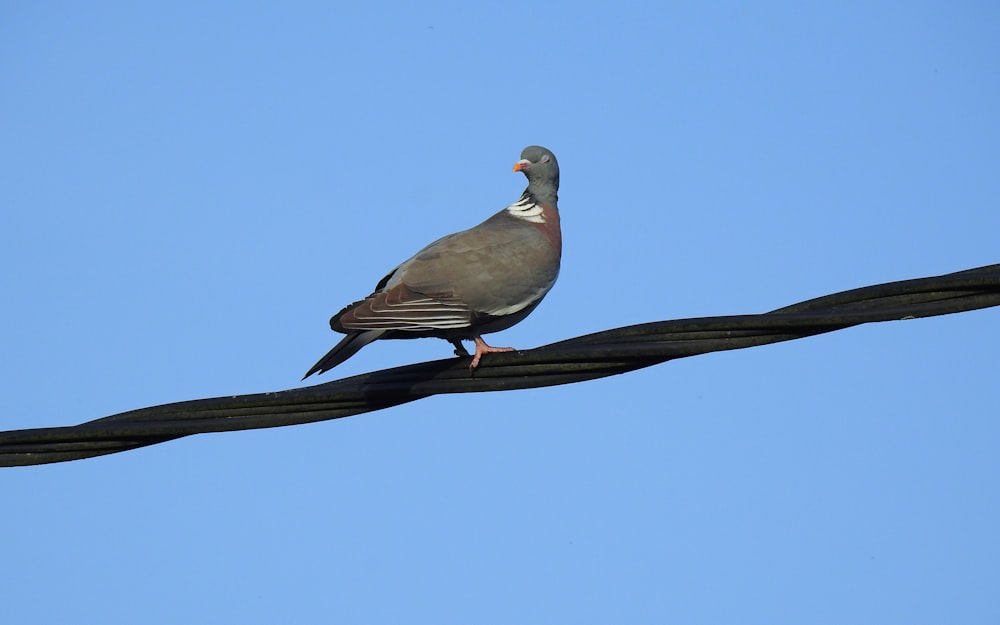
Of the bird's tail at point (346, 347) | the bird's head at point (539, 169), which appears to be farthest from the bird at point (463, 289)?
the bird's head at point (539, 169)

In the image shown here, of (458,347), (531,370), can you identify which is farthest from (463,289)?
(531,370)

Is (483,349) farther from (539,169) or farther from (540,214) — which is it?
(539,169)

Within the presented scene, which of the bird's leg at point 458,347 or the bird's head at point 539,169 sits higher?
the bird's head at point 539,169

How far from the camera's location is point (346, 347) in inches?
224

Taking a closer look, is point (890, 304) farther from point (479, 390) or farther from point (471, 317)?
point (471, 317)

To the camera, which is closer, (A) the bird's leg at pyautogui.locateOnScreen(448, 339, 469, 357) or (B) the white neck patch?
(A) the bird's leg at pyautogui.locateOnScreen(448, 339, 469, 357)

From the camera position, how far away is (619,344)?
4.48 metres

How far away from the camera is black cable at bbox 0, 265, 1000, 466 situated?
422 cm

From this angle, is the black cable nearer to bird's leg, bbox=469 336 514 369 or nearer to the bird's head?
bird's leg, bbox=469 336 514 369

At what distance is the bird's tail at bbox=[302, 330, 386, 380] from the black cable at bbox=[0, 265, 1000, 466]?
733 millimetres

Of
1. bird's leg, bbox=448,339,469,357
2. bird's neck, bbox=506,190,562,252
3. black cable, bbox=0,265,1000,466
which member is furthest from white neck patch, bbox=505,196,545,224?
black cable, bbox=0,265,1000,466

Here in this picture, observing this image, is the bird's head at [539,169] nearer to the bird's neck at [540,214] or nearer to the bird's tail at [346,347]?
the bird's neck at [540,214]

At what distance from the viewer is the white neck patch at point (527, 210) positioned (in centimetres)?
680

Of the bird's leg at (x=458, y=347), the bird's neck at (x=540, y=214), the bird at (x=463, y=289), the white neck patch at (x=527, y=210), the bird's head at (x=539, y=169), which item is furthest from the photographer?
the bird's head at (x=539, y=169)
